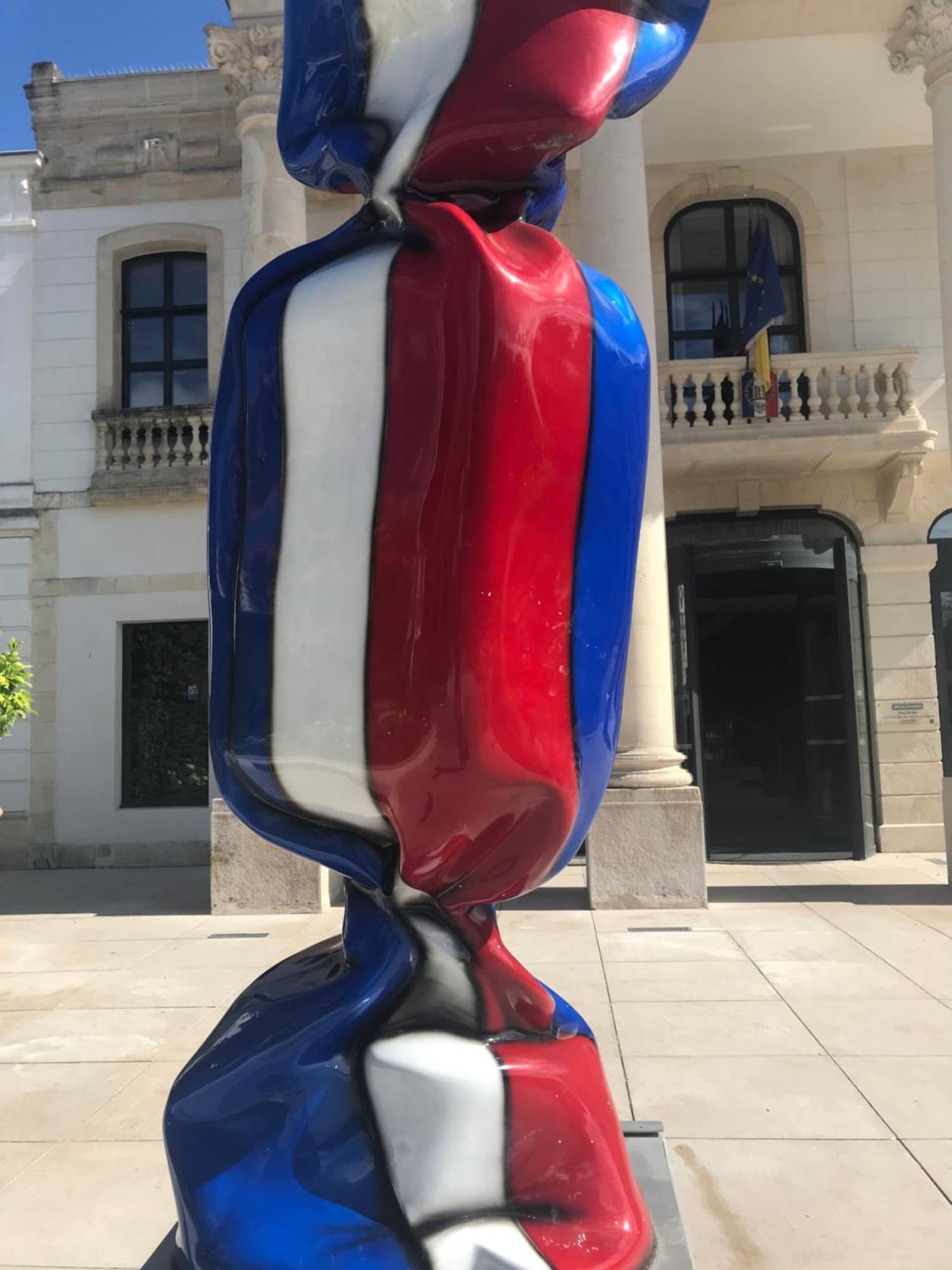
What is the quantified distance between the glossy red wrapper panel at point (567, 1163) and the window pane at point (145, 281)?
12874 millimetres

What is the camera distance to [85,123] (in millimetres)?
12734

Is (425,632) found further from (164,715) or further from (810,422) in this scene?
(164,715)

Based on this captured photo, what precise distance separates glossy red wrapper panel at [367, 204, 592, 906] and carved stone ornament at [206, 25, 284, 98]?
→ 28.2ft

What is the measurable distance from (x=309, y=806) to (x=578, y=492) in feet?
2.31

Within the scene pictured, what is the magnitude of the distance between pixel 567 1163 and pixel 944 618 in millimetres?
11310

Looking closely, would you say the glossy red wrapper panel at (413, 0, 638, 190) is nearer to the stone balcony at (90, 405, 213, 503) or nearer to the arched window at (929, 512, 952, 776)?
the stone balcony at (90, 405, 213, 503)

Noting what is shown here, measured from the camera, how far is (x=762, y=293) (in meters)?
11.0

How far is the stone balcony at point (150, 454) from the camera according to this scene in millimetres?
11914

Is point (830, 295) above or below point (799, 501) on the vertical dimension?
above

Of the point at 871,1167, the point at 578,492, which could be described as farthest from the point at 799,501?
the point at 578,492

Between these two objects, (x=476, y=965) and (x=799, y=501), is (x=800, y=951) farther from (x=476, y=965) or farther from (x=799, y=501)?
(x=799, y=501)

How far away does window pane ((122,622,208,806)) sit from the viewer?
40.2 feet

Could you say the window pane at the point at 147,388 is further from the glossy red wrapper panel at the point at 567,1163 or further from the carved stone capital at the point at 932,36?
the glossy red wrapper panel at the point at 567,1163

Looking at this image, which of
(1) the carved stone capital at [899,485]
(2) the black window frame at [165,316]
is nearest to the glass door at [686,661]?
(1) the carved stone capital at [899,485]
